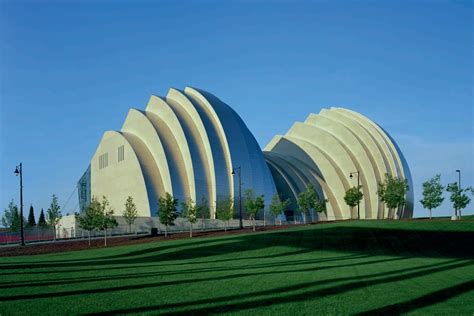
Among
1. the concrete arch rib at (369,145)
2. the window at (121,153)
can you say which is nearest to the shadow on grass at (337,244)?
the window at (121,153)

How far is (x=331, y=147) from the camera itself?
89000 mm

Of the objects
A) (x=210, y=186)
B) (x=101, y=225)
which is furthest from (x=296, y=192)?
(x=101, y=225)

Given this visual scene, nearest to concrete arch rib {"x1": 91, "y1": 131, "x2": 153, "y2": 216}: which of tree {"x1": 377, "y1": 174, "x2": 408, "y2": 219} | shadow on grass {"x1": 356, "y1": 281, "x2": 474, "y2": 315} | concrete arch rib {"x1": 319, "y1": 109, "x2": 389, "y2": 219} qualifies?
tree {"x1": 377, "y1": 174, "x2": 408, "y2": 219}

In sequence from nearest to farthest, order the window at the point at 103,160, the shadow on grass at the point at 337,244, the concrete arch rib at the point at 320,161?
the shadow on grass at the point at 337,244 → the window at the point at 103,160 → the concrete arch rib at the point at 320,161

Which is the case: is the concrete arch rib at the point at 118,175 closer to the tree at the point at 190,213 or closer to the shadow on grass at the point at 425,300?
the tree at the point at 190,213

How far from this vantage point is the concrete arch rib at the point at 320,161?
85.3 meters

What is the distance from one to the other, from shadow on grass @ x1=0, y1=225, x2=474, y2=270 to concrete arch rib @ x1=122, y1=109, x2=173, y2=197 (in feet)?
90.6

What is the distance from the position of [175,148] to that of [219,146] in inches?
231

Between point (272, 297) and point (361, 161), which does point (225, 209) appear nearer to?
point (361, 161)

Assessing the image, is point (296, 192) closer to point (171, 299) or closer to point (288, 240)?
point (288, 240)

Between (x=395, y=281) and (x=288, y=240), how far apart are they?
2079 centimetres

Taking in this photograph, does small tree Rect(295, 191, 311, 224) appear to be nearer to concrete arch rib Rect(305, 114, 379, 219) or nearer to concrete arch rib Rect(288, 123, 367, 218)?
concrete arch rib Rect(288, 123, 367, 218)

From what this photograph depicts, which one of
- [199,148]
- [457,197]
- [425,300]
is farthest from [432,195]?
[425,300]

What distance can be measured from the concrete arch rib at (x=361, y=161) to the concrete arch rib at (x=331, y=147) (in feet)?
2.90
